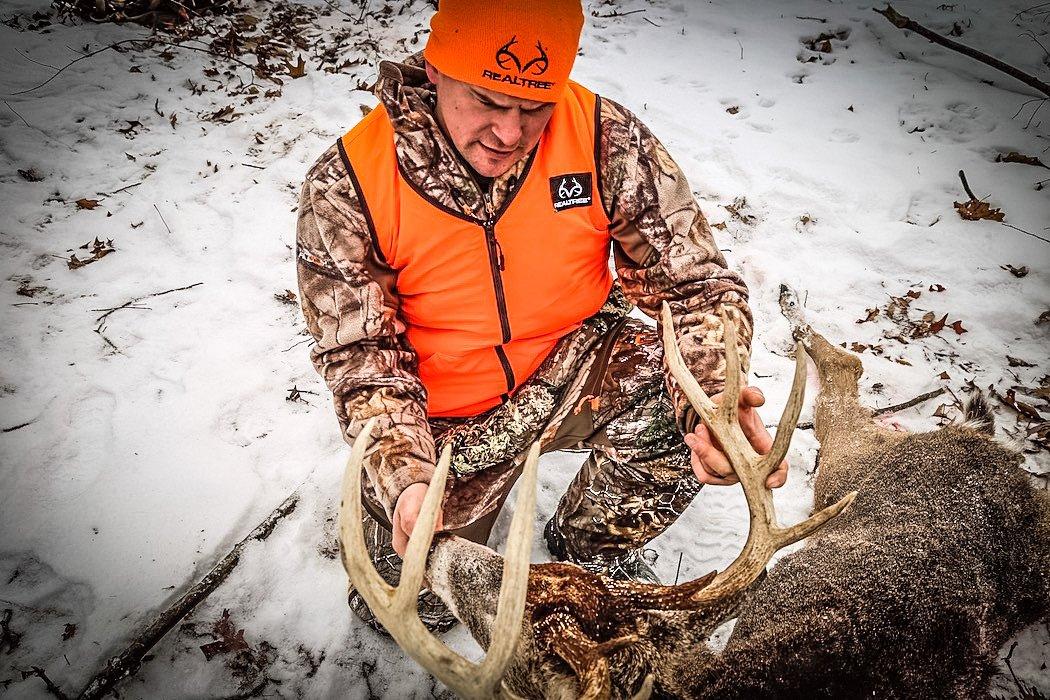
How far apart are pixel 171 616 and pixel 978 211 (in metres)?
6.00

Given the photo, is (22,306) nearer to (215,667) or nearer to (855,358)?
(215,667)

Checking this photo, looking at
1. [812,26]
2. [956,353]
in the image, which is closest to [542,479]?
[956,353]

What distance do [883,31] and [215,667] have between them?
312 inches

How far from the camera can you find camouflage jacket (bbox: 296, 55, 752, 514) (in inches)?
85.6

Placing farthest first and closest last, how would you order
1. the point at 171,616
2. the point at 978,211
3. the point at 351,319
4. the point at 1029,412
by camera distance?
1. the point at 978,211
2. the point at 1029,412
3. the point at 171,616
4. the point at 351,319

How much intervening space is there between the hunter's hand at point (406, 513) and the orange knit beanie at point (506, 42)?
4.58ft

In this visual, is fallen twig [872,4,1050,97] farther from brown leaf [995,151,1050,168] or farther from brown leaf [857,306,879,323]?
brown leaf [857,306,879,323]

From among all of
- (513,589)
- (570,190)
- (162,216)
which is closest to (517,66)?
(570,190)

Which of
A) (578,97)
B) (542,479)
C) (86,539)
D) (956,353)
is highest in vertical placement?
(578,97)

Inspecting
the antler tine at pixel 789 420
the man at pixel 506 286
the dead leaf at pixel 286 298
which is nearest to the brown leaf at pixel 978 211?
the man at pixel 506 286

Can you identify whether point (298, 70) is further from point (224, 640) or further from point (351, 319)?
point (224, 640)

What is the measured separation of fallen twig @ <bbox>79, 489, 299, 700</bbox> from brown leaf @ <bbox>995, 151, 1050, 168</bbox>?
6094 millimetres

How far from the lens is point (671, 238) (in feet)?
8.06

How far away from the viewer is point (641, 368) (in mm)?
2691
